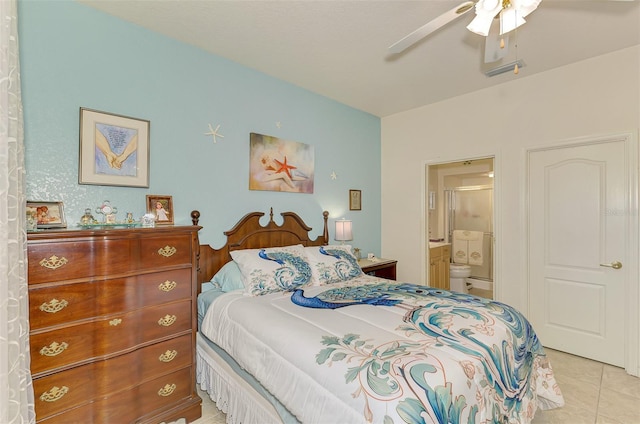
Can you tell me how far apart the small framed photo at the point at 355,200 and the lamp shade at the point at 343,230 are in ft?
1.34

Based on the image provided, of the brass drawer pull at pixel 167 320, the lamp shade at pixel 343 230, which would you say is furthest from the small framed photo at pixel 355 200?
the brass drawer pull at pixel 167 320

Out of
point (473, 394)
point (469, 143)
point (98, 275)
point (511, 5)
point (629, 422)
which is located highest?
point (511, 5)

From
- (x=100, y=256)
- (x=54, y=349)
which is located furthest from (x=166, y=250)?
(x=54, y=349)

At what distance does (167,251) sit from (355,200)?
8.54ft

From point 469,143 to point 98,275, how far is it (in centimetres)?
374

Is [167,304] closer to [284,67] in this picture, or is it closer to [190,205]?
[190,205]

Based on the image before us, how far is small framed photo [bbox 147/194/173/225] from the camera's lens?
2.28m

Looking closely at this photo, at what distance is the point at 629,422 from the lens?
1.95 meters

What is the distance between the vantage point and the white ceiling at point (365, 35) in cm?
205

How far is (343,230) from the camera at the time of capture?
358cm

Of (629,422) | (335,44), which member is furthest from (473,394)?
(335,44)

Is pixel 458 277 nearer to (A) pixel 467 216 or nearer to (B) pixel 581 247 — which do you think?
(A) pixel 467 216

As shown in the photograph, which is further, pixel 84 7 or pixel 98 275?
pixel 84 7

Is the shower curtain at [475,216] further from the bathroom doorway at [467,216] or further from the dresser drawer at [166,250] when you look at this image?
the dresser drawer at [166,250]
